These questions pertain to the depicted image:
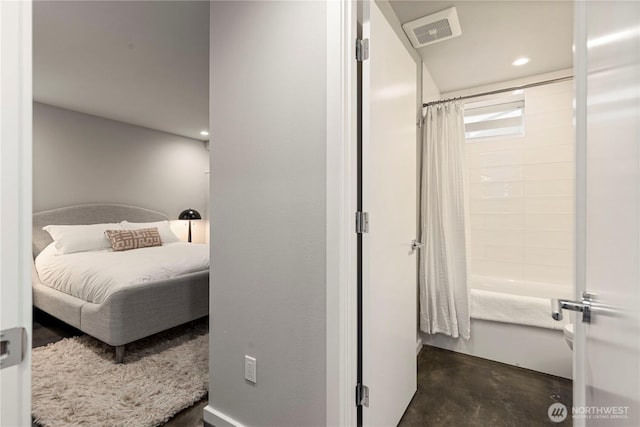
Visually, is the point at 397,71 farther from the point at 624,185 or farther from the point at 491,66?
the point at 491,66

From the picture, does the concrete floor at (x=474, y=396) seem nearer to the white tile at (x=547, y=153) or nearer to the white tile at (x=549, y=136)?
the white tile at (x=547, y=153)

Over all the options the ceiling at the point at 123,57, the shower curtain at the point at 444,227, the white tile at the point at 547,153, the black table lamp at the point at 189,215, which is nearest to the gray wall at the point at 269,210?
the ceiling at the point at 123,57

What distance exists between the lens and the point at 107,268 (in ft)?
8.46

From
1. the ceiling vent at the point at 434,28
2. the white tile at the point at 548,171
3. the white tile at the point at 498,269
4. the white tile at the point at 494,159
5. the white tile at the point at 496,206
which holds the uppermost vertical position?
the ceiling vent at the point at 434,28

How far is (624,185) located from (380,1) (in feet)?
5.47

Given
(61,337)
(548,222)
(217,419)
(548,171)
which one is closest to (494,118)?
(548,171)

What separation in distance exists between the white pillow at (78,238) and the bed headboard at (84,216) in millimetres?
103

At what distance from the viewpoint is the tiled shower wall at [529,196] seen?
2783 mm

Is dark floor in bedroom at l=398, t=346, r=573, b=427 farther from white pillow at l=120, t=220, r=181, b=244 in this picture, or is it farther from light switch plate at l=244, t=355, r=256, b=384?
white pillow at l=120, t=220, r=181, b=244

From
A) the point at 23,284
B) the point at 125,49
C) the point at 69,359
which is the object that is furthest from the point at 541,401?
the point at 125,49

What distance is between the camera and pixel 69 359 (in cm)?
232

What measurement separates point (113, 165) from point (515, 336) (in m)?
5.17

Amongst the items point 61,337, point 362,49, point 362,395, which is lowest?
point 61,337

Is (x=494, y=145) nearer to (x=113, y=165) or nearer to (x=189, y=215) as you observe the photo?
(x=189, y=215)
